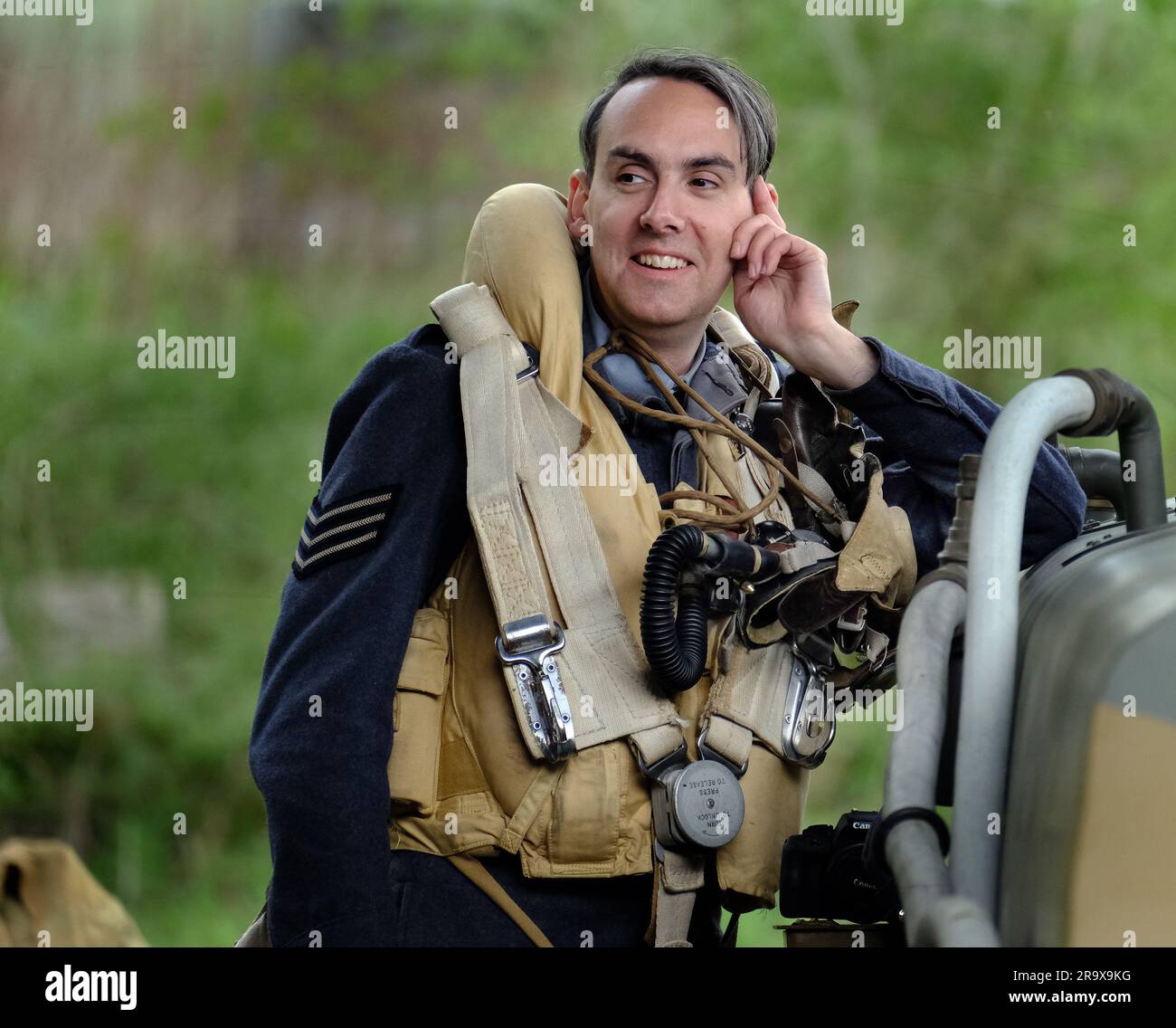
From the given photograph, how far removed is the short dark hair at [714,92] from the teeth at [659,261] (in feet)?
0.52

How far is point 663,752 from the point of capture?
1.50 m

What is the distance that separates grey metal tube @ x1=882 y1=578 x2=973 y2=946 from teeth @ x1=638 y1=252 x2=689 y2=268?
58 cm

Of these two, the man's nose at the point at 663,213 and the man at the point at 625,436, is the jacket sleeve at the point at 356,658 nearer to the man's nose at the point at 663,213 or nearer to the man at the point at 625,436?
the man at the point at 625,436

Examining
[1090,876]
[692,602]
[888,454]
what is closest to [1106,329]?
[888,454]

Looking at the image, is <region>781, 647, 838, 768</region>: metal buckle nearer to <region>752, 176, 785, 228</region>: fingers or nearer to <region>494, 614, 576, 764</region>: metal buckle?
<region>494, 614, 576, 764</region>: metal buckle

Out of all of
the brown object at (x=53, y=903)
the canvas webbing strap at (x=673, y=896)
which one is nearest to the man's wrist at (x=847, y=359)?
the canvas webbing strap at (x=673, y=896)

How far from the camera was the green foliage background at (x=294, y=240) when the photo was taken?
250 inches

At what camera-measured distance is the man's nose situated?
163 cm

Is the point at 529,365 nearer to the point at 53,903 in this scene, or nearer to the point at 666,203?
the point at 666,203

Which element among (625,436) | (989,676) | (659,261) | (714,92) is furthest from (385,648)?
(714,92)

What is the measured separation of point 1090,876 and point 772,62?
651cm

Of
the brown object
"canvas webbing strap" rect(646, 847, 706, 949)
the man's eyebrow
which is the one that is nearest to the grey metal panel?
"canvas webbing strap" rect(646, 847, 706, 949)

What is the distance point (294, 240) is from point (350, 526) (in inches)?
233

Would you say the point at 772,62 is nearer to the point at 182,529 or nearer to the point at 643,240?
the point at 182,529
